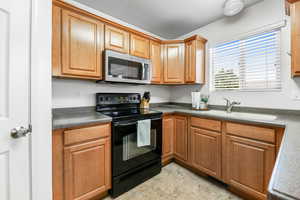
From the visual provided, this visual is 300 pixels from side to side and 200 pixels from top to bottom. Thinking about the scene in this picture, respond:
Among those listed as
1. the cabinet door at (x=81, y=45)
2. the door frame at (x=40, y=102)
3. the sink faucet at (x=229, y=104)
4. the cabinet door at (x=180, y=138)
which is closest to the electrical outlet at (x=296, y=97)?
the sink faucet at (x=229, y=104)

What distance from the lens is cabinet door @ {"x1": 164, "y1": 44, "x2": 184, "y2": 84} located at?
2566mm

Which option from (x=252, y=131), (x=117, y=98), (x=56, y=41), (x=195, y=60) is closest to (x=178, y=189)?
(x=252, y=131)

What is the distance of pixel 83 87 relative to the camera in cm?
197

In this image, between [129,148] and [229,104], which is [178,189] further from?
[229,104]

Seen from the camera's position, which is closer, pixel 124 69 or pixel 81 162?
pixel 81 162

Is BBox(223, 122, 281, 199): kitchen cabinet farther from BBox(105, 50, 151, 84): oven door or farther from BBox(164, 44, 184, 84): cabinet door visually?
BBox(105, 50, 151, 84): oven door

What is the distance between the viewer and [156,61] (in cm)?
251

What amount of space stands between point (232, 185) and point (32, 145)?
2.05 m

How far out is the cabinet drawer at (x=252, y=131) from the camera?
1347 mm

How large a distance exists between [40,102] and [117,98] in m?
1.21

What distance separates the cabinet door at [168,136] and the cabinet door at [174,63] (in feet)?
2.52

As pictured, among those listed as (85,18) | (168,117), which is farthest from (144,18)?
(168,117)

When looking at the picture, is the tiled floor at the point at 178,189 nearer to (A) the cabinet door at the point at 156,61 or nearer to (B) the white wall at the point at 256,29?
(B) the white wall at the point at 256,29

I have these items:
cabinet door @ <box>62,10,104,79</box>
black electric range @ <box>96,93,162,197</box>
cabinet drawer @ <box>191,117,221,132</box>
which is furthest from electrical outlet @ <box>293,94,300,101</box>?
cabinet door @ <box>62,10,104,79</box>
